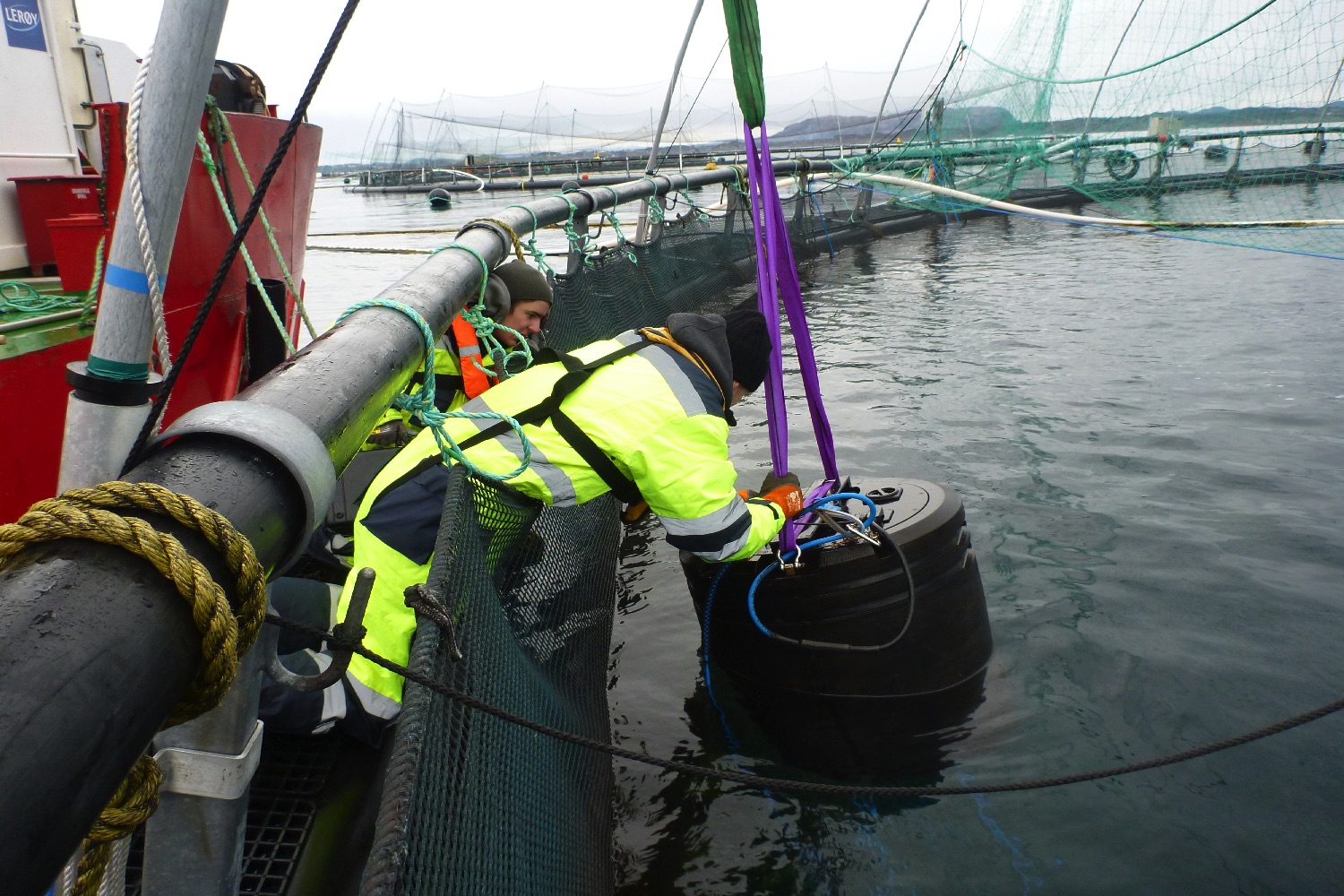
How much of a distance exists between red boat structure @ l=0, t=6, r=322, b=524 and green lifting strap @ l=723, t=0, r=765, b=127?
1755 mm

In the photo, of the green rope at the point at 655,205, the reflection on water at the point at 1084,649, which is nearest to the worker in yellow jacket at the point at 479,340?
the reflection on water at the point at 1084,649

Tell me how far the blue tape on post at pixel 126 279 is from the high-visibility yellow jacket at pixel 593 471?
60.6 inches

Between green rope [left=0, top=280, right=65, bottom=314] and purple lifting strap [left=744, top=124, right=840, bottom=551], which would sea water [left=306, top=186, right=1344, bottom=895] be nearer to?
purple lifting strap [left=744, top=124, right=840, bottom=551]

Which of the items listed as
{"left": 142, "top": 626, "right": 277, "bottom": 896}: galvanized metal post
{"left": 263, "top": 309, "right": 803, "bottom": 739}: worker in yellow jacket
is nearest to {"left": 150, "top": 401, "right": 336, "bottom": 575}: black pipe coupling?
{"left": 142, "top": 626, "right": 277, "bottom": 896}: galvanized metal post

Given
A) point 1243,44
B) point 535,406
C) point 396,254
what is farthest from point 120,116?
point 396,254

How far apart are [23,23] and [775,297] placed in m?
5.91

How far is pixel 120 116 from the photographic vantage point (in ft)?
12.0

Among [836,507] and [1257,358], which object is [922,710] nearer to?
[836,507]

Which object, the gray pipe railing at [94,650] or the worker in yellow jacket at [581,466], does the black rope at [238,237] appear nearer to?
the gray pipe railing at [94,650]

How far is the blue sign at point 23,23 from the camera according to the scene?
5.75m

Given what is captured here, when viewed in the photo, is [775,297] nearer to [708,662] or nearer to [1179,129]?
[708,662]

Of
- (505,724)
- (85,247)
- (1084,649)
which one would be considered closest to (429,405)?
(505,724)

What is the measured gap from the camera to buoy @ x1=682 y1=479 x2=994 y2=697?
3074 millimetres

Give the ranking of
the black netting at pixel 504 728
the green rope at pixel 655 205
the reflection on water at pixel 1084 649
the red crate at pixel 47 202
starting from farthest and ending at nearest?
the green rope at pixel 655 205 < the red crate at pixel 47 202 < the reflection on water at pixel 1084 649 < the black netting at pixel 504 728
